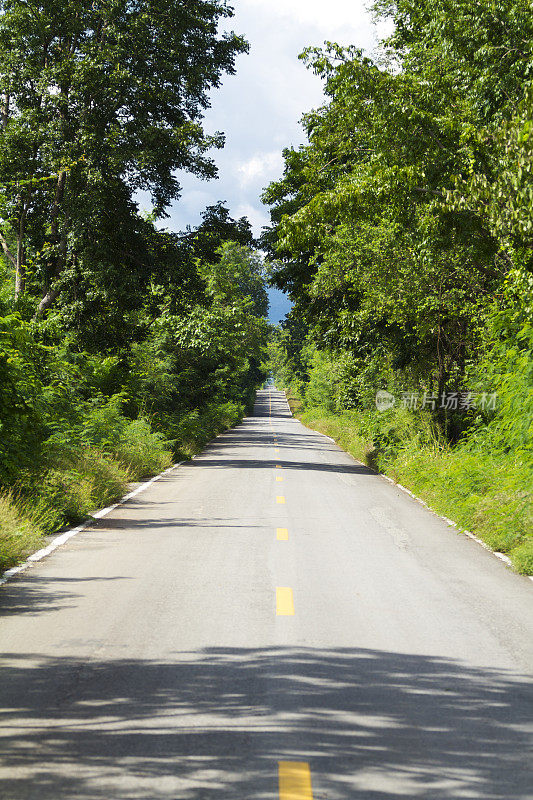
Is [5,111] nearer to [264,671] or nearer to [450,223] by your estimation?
[450,223]

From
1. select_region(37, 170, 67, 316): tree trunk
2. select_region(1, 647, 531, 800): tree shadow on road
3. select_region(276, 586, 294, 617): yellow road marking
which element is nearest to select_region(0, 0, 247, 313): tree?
select_region(37, 170, 67, 316): tree trunk

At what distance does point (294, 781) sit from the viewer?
4223mm

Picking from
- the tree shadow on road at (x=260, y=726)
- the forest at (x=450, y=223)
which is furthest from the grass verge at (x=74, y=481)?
the forest at (x=450, y=223)

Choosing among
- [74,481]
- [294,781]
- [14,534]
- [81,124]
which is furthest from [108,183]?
[294,781]

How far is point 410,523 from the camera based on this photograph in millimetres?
14227

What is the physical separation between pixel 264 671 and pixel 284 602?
210cm

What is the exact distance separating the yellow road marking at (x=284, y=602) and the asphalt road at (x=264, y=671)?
47 mm

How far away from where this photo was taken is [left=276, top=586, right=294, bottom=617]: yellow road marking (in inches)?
299

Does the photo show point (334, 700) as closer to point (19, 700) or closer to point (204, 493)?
point (19, 700)

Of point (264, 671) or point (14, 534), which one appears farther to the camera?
point (14, 534)

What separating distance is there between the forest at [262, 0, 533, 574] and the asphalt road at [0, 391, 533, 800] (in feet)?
8.08

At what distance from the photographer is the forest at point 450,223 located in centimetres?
1249

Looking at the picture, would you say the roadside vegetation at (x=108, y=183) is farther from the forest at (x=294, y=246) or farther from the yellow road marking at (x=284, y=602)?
the yellow road marking at (x=284, y=602)

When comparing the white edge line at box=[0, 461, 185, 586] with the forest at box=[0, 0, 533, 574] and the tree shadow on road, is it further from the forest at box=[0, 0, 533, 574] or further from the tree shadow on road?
the tree shadow on road
